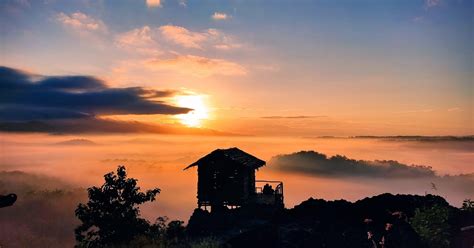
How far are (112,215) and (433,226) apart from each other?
2836 cm

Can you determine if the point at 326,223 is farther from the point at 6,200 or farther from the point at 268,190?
the point at 6,200

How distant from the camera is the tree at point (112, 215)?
38719mm

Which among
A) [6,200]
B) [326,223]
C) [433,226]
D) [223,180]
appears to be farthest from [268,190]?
[6,200]

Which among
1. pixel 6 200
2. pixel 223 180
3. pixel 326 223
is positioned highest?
pixel 6 200

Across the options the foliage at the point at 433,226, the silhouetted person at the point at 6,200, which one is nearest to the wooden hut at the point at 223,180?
the foliage at the point at 433,226

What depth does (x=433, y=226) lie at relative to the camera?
3528 centimetres

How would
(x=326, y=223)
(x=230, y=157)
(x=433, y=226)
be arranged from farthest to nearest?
(x=230, y=157), (x=326, y=223), (x=433, y=226)

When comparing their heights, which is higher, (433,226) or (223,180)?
(223,180)

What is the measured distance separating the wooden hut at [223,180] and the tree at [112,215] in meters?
6.99

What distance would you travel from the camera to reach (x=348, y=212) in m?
38.9

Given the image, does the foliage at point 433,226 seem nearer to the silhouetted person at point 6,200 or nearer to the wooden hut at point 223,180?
the wooden hut at point 223,180

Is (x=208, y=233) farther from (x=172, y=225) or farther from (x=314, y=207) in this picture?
(x=314, y=207)

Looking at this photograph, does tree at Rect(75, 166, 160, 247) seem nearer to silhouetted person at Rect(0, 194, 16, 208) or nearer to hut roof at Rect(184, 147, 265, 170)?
hut roof at Rect(184, 147, 265, 170)

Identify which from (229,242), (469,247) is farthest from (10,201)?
(469,247)
